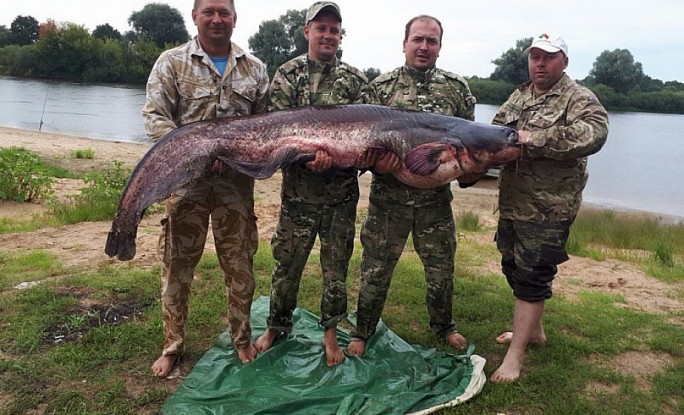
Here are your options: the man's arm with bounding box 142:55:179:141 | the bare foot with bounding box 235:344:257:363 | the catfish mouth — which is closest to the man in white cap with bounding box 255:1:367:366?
the bare foot with bounding box 235:344:257:363

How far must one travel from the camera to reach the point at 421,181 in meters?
3.88

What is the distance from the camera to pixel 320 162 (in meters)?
3.70

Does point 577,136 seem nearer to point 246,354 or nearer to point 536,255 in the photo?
point 536,255

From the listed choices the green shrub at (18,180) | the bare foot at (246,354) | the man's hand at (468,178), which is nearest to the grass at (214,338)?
the bare foot at (246,354)

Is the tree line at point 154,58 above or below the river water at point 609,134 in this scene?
above

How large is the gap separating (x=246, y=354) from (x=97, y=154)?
1619 centimetres

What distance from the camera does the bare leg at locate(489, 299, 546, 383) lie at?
411 centimetres

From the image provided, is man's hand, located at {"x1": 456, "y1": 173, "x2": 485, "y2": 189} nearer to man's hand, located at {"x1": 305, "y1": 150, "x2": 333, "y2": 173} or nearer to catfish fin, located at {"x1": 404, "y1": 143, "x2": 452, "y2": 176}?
catfish fin, located at {"x1": 404, "y1": 143, "x2": 452, "y2": 176}

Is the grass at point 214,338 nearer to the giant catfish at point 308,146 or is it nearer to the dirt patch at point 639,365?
the dirt patch at point 639,365

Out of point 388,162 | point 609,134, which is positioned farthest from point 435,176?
point 609,134

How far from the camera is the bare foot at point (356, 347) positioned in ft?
14.5

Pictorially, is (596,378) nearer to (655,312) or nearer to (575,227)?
(655,312)

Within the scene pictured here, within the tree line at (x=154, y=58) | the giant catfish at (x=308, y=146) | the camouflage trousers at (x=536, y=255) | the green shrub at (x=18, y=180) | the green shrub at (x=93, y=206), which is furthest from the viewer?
the tree line at (x=154, y=58)

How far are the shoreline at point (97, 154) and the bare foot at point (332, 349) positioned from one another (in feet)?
37.4
